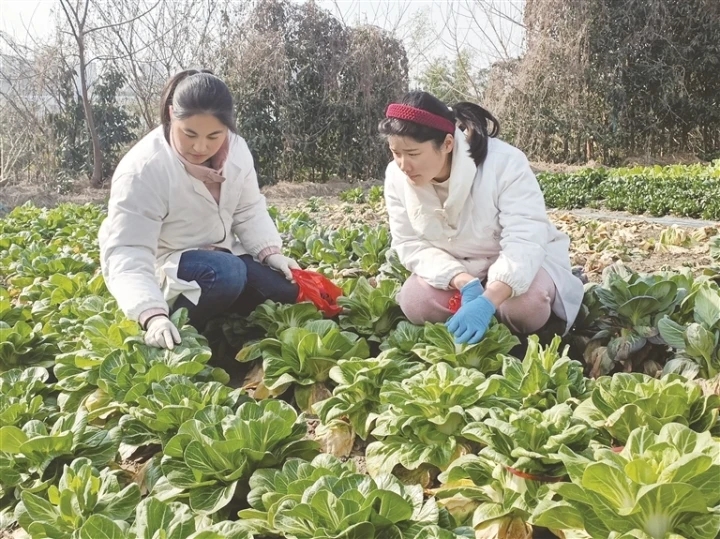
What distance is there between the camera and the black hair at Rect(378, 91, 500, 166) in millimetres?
2643

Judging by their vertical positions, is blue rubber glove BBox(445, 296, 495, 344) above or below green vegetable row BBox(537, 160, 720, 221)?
above

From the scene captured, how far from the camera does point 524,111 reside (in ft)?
51.4

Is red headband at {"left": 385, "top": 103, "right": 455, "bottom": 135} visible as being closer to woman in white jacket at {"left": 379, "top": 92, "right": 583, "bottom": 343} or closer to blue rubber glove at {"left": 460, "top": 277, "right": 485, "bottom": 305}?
woman in white jacket at {"left": 379, "top": 92, "right": 583, "bottom": 343}

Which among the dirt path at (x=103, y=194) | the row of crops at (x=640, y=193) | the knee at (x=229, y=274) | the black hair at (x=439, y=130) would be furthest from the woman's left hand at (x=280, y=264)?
the dirt path at (x=103, y=194)

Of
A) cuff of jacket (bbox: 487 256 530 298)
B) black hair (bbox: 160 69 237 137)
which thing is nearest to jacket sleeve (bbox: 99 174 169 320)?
black hair (bbox: 160 69 237 137)

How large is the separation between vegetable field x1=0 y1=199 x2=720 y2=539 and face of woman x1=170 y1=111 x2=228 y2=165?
0.66 metres

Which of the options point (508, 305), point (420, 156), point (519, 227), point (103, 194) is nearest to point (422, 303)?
point (508, 305)

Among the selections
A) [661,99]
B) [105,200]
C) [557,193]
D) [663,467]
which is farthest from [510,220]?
[661,99]

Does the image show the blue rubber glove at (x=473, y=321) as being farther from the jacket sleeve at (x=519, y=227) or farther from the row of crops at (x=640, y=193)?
the row of crops at (x=640, y=193)

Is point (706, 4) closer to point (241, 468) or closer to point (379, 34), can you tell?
point (379, 34)

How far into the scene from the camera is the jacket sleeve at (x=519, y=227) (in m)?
2.68

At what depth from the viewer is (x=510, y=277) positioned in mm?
2662

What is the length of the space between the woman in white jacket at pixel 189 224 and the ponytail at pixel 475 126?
3.10ft

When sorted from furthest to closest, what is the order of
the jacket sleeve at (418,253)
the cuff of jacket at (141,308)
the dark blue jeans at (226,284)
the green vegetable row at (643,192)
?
1. the green vegetable row at (643,192)
2. the dark blue jeans at (226,284)
3. the jacket sleeve at (418,253)
4. the cuff of jacket at (141,308)
